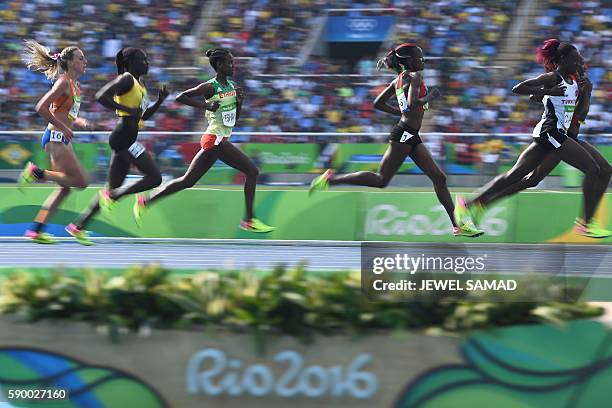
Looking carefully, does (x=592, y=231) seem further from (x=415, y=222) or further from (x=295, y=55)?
(x=295, y=55)

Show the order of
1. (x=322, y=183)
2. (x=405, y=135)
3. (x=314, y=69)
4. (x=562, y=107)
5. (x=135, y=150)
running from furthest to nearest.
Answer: (x=314, y=69) → (x=322, y=183) → (x=405, y=135) → (x=135, y=150) → (x=562, y=107)

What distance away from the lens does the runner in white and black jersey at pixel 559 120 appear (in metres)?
9.38

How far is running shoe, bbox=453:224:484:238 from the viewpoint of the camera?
980 cm

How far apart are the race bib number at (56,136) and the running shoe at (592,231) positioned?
539cm

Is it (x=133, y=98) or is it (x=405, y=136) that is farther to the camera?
(x=405, y=136)

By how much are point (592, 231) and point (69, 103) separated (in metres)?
5.49

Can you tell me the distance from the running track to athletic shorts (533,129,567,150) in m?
1.05

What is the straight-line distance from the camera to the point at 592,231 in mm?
9945

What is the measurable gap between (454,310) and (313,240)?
6.93m

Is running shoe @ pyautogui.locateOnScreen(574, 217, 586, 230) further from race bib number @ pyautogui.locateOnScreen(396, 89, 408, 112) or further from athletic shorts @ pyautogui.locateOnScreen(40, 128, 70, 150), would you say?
athletic shorts @ pyautogui.locateOnScreen(40, 128, 70, 150)

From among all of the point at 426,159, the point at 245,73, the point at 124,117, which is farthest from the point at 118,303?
the point at 245,73

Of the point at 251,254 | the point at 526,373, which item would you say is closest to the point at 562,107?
the point at 251,254

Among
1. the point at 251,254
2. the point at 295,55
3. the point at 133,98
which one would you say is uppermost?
the point at 133,98

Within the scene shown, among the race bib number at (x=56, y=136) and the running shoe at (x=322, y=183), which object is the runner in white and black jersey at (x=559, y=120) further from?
the race bib number at (x=56, y=136)
